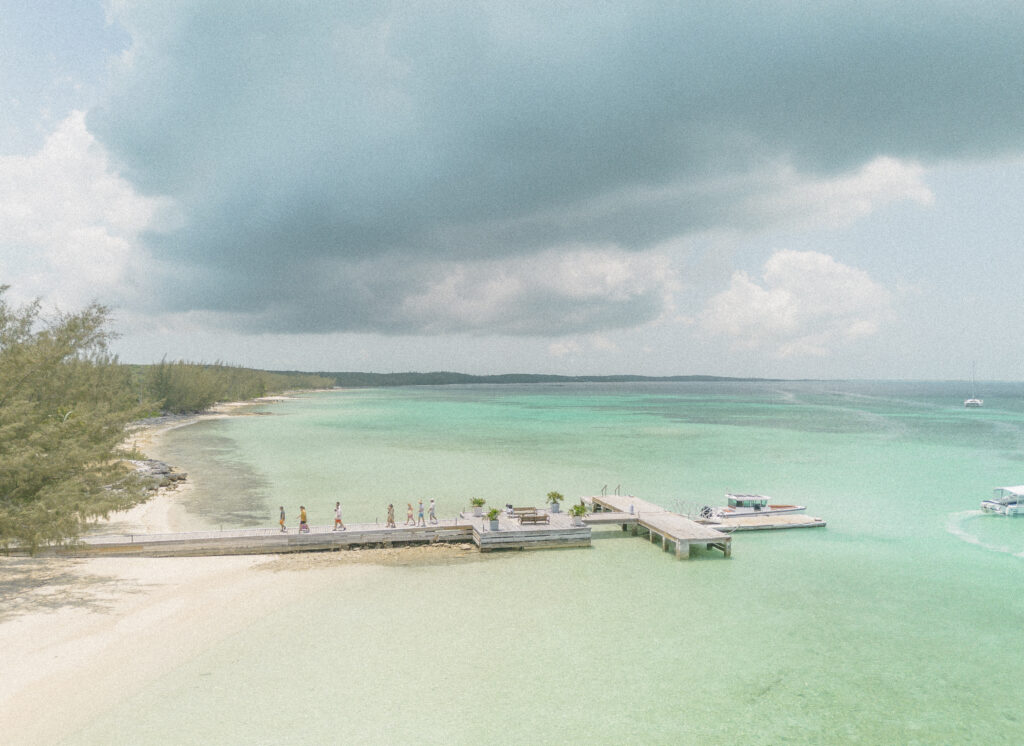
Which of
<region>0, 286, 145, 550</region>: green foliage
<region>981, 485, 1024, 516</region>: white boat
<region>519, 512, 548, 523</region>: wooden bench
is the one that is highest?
<region>0, 286, 145, 550</region>: green foliage

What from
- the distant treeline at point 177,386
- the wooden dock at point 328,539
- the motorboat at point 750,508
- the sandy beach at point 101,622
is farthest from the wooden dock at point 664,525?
the distant treeline at point 177,386

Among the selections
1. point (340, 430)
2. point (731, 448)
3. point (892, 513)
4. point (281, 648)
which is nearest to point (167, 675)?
point (281, 648)

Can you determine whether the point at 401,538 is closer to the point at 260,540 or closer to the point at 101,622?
the point at 260,540

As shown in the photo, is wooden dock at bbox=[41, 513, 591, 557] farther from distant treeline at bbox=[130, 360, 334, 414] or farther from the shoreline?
distant treeline at bbox=[130, 360, 334, 414]

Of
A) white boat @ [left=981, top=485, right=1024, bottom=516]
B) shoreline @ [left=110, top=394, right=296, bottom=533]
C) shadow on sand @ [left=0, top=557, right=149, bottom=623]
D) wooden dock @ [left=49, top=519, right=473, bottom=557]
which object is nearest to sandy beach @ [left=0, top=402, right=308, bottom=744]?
shadow on sand @ [left=0, top=557, right=149, bottom=623]

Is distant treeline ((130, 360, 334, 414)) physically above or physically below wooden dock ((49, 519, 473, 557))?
above

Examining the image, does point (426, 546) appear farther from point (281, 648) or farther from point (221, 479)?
point (221, 479)

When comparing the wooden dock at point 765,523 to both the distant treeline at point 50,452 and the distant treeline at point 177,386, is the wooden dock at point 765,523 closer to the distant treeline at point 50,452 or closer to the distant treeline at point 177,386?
the distant treeline at point 50,452

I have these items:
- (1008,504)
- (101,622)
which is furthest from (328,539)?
(1008,504)
